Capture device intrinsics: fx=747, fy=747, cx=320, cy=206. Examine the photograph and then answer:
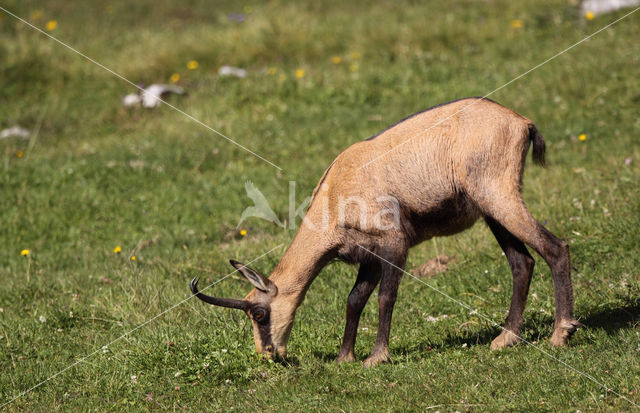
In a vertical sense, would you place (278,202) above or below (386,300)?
above

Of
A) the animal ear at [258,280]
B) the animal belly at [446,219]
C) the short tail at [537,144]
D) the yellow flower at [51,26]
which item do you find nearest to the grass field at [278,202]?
the yellow flower at [51,26]

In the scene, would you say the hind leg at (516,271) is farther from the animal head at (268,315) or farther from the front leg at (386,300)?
the animal head at (268,315)

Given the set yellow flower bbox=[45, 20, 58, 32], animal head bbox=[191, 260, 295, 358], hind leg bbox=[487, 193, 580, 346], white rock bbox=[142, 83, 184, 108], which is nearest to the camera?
hind leg bbox=[487, 193, 580, 346]

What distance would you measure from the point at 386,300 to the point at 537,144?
5.79ft

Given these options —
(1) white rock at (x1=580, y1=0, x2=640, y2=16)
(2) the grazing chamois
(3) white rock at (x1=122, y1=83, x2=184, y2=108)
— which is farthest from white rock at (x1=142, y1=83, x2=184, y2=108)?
(2) the grazing chamois

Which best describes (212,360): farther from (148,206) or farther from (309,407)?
(148,206)

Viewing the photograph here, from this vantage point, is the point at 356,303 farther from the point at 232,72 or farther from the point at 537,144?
the point at 232,72

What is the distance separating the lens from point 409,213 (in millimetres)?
5988

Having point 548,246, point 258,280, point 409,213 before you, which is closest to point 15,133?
point 258,280

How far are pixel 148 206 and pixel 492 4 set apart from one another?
10330 mm

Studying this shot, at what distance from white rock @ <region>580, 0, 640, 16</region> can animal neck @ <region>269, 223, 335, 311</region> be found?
11449 millimetres

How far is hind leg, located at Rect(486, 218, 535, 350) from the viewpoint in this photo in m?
6.12

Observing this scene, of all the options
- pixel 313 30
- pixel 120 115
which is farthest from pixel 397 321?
pixel 313 30

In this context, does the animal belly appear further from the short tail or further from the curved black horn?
the curved black horn
